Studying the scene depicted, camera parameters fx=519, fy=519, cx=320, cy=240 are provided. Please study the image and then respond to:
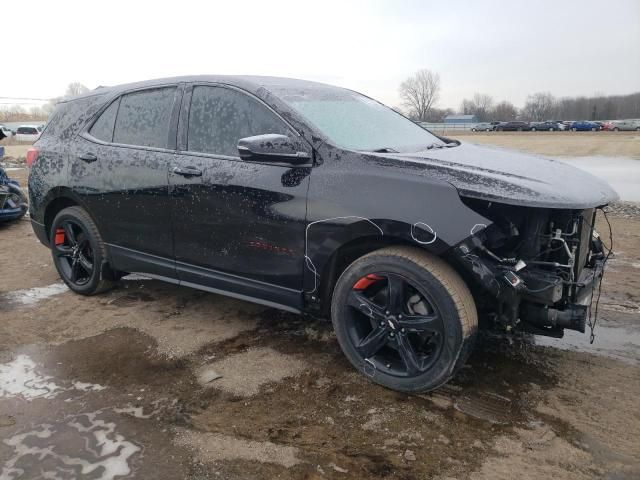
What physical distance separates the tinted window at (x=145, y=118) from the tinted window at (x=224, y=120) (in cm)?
27

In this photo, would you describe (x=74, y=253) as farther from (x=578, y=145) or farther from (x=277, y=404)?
(x=578, y=145)

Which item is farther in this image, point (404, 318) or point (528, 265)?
point (404, 318)

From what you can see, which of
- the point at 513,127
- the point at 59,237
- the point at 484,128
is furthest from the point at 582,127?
the point at 59,237

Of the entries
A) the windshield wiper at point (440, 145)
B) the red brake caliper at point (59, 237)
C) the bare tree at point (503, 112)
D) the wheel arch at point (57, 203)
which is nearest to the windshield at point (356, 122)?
the windshield wiper at point (440, 145)

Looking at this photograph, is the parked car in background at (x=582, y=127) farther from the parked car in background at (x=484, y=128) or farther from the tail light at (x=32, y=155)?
the tail light at (x=32, y=155)

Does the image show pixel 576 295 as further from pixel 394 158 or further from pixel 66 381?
pixel 66 381

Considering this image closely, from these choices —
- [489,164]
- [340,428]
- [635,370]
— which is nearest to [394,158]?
[489,164]

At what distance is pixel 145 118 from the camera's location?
3973mm

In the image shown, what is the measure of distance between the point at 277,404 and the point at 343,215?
1128mm

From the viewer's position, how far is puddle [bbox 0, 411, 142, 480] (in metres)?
2.34

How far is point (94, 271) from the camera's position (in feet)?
14.6

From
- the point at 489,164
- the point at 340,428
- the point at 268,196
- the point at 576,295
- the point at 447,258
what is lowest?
the point at 340,428

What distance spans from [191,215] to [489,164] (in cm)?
198

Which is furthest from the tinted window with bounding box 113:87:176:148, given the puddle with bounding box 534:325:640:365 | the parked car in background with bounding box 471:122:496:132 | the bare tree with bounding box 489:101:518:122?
the bare tree with bounding box 489:101:518:122
